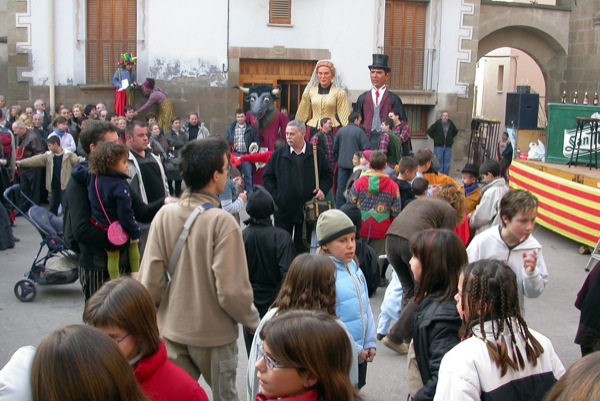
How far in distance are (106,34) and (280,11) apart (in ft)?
13.5

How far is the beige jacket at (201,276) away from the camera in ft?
12.0

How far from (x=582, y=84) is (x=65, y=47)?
13975 millimetres

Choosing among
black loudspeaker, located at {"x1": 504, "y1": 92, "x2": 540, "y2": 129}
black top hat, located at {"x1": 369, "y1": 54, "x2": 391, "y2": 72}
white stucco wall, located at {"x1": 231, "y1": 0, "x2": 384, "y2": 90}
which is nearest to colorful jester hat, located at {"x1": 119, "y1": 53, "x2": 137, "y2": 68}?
white stucco wall, located at {"x1": 231, "y1": 0, "x2": 384, "y2": 90}

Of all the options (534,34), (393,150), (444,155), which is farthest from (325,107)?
(534,34)

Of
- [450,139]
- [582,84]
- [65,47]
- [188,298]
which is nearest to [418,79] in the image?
[450,139]

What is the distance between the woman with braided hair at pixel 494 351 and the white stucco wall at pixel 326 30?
597 inches

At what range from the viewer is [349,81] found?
18344 millimetres

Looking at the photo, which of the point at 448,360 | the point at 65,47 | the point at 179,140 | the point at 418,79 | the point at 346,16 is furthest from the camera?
the point at 418,79

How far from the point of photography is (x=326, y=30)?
1798 centimetres

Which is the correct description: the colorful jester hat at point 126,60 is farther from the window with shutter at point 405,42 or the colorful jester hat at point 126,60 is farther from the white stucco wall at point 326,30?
the window with shutter at point 405,42

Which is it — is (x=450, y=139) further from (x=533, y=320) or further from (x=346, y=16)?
(x=533, y=320)

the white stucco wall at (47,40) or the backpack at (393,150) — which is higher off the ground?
the white stucco wall at (47,40)

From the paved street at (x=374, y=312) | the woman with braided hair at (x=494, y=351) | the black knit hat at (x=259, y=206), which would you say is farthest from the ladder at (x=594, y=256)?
the woman with braided hair at (x=494, y=351)

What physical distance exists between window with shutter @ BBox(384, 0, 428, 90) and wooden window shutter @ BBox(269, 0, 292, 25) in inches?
103
